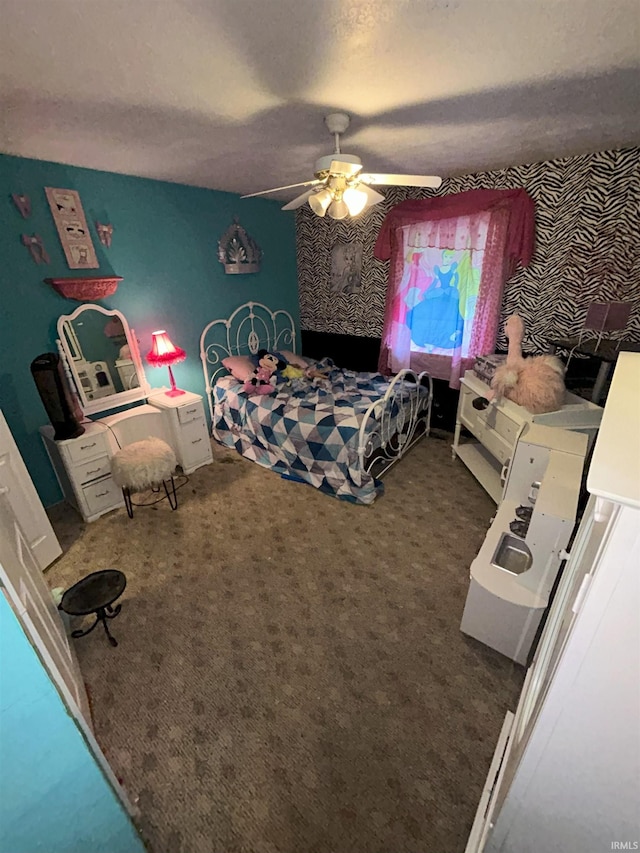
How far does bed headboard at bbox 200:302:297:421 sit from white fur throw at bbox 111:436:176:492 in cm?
133

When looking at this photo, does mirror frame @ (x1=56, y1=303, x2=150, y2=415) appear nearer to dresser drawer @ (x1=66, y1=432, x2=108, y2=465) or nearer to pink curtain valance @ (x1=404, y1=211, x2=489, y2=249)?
dresser drawer @ (x1=66, y1=432, x2=108, y2=465)

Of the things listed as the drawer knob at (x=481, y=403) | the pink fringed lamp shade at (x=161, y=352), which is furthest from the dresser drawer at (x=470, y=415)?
the pink fringed lamp shade at (x=161, y=352)

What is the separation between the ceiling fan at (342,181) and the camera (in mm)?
1782

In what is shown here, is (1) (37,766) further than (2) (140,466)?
No

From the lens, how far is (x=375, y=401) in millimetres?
3246

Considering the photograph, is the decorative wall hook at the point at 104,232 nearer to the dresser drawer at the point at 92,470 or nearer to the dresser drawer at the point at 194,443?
the dresser drawer at the point at 194,443

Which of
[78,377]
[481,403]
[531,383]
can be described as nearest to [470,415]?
[481,403]

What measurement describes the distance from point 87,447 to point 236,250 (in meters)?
2.46

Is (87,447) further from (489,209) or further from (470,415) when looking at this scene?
(489,209)

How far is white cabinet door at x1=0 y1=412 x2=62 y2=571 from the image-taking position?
2.10 metres

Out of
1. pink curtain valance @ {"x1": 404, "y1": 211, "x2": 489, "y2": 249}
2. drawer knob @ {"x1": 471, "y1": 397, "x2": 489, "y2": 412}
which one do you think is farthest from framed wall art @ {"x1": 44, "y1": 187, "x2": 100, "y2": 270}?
drawer knob @ {"x1": 471, "y1": 397, "x2": 489, "y2": 412}

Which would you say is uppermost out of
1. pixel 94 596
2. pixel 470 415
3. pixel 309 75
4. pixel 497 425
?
pixel 309 75

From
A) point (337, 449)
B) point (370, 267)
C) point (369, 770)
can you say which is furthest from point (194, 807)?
point (370, 267)

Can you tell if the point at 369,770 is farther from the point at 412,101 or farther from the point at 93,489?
the point at 412,101
